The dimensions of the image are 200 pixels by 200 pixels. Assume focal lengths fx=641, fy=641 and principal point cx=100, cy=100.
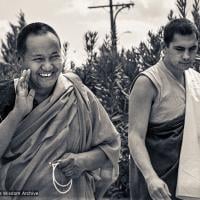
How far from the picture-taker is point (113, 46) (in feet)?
30.6

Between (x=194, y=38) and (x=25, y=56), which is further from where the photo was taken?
(x=194, y=38)

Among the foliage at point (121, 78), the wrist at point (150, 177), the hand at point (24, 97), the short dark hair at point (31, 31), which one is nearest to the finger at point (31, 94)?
the hand at point (24, 97)

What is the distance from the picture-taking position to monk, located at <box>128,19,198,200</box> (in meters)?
3.98

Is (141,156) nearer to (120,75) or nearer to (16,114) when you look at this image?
(16,114)

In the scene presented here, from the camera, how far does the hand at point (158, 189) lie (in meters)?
3.74

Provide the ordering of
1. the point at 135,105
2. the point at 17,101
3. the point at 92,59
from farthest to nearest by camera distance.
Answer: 1. the point at 92,59
2. the point at 135,105
3. the point at 17,101

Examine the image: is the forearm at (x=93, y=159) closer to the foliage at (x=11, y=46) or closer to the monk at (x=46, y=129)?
the monk at (x=46, y=129)

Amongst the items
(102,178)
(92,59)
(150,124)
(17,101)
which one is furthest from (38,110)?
(92,59)

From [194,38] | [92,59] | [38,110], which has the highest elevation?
[194,38]

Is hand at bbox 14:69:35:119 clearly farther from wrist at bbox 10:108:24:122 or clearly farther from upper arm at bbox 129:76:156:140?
upper arm at bbox 129:76:156:140

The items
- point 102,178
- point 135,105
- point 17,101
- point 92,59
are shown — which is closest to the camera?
point 17,101

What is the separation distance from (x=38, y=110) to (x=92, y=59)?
581cm

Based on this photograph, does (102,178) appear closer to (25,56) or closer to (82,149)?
(82,149)

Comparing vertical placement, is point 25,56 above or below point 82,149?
above
